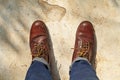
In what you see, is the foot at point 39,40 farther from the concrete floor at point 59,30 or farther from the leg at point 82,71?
the leg at point 82,71

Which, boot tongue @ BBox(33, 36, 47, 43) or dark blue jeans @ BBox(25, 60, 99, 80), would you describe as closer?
dark blue jeans @ BBox(25, 60, 99, 80)

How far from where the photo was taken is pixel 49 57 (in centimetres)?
187

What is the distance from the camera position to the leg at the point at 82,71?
1.60 metres

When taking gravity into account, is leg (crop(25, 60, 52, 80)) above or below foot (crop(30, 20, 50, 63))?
below

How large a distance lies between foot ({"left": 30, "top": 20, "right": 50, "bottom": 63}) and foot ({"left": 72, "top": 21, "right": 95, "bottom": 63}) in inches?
7.5

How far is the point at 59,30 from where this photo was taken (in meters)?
1.91

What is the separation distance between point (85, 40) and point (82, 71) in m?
0.30

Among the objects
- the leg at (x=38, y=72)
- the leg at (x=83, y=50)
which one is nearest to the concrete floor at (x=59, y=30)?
the leg at (x=83, y=50)

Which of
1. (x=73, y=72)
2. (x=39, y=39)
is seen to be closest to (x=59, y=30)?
(x=39, y=39)

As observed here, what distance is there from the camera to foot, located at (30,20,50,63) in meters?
1.82

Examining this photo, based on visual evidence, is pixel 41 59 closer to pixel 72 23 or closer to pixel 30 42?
pixel 30 42

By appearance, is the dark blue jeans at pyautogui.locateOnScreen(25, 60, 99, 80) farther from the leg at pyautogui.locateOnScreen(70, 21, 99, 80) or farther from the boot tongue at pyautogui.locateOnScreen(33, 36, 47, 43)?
the boot tongue at pyautogui.locateOnScreen(33, 36, 47, 43)

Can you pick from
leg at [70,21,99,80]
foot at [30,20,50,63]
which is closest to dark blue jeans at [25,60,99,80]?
leg at [70,21,99,80]

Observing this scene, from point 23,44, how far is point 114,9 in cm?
66
